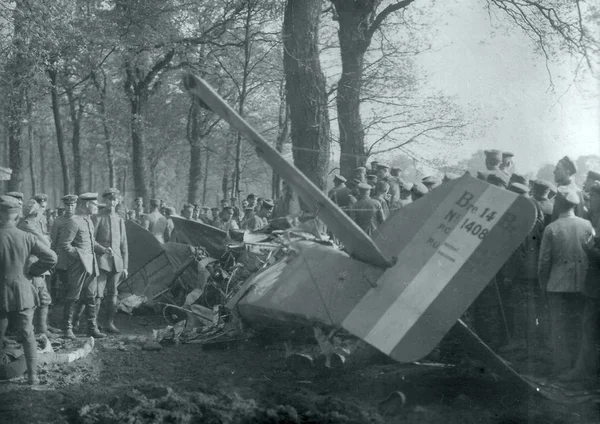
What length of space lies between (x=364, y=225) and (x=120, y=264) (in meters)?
3.81

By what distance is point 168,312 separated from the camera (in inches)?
408

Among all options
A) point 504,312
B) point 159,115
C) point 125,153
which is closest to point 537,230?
point 504,312

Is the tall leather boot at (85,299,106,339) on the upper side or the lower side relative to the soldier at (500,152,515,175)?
lower

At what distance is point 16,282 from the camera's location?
243 inches

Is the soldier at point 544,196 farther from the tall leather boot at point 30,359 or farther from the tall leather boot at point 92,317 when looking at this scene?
the tall leather boot at point 92,317

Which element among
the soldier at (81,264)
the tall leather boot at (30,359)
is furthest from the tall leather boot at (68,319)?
the tall leather boot at (30,359)

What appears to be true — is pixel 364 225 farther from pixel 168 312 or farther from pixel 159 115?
pixel 159 115

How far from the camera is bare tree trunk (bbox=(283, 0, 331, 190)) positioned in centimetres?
1143

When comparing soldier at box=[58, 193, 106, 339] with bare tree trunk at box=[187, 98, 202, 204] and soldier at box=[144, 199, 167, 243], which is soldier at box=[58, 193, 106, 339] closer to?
soldier at box=[144, 199, 167, 243]

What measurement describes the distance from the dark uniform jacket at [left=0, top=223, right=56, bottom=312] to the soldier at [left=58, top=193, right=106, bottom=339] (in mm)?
2179

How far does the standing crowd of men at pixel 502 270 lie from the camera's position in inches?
238

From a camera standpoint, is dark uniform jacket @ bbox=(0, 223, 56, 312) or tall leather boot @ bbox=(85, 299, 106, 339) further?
tall leather boot @ bbox=(85, 299, 106, 339)

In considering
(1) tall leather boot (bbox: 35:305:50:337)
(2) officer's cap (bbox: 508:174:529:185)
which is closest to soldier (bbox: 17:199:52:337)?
(1) tall leather boot (bbox: 35:305:50:337)

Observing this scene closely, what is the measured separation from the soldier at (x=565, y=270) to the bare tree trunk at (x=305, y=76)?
18.8 feet
